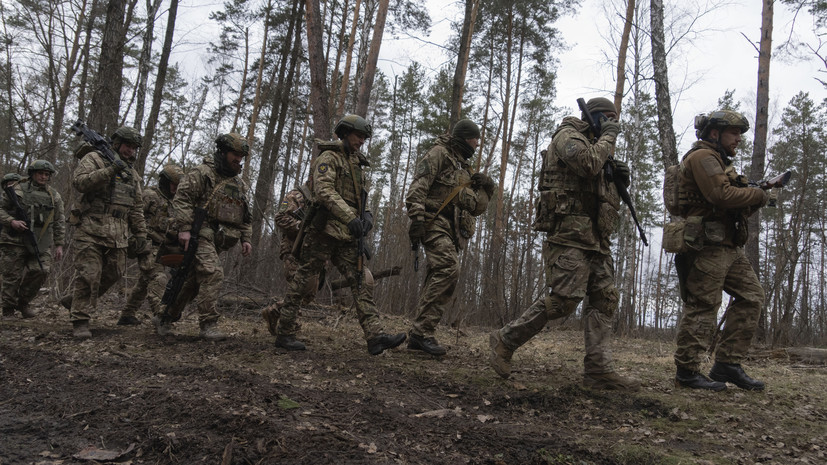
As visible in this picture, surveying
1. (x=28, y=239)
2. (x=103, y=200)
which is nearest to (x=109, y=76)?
(x=28, y=239)

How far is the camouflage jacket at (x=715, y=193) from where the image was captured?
12.1ft

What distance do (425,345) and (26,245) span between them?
5.76 meters

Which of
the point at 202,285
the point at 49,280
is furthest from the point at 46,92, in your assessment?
the point at 202,285

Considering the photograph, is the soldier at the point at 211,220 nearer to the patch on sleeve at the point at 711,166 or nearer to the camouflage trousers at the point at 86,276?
the camouflage trousers at the point at 86,276

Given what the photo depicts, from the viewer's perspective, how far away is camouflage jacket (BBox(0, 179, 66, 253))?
6539 mm

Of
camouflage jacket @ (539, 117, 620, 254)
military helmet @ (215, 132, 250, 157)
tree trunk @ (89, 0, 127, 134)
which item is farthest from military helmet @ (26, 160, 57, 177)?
camouflage jacket @ (539, 117, 620, 254)

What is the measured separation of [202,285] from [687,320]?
4.50m

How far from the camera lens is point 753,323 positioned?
385 cm

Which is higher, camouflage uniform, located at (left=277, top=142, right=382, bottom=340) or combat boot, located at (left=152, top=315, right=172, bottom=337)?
camouflage uniform, located at (left=277, top=142, right=382, bottom=340)

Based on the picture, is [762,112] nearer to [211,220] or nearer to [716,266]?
[716,266]

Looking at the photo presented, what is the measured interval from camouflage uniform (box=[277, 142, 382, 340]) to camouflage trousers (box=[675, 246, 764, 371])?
2597mm

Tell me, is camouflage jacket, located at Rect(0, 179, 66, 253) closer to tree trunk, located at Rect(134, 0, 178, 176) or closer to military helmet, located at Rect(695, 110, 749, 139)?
tree trunk, located at Rect(134, 0, 178, 176)

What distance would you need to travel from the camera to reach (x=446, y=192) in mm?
4852

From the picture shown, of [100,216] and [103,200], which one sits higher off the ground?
[103,200]
